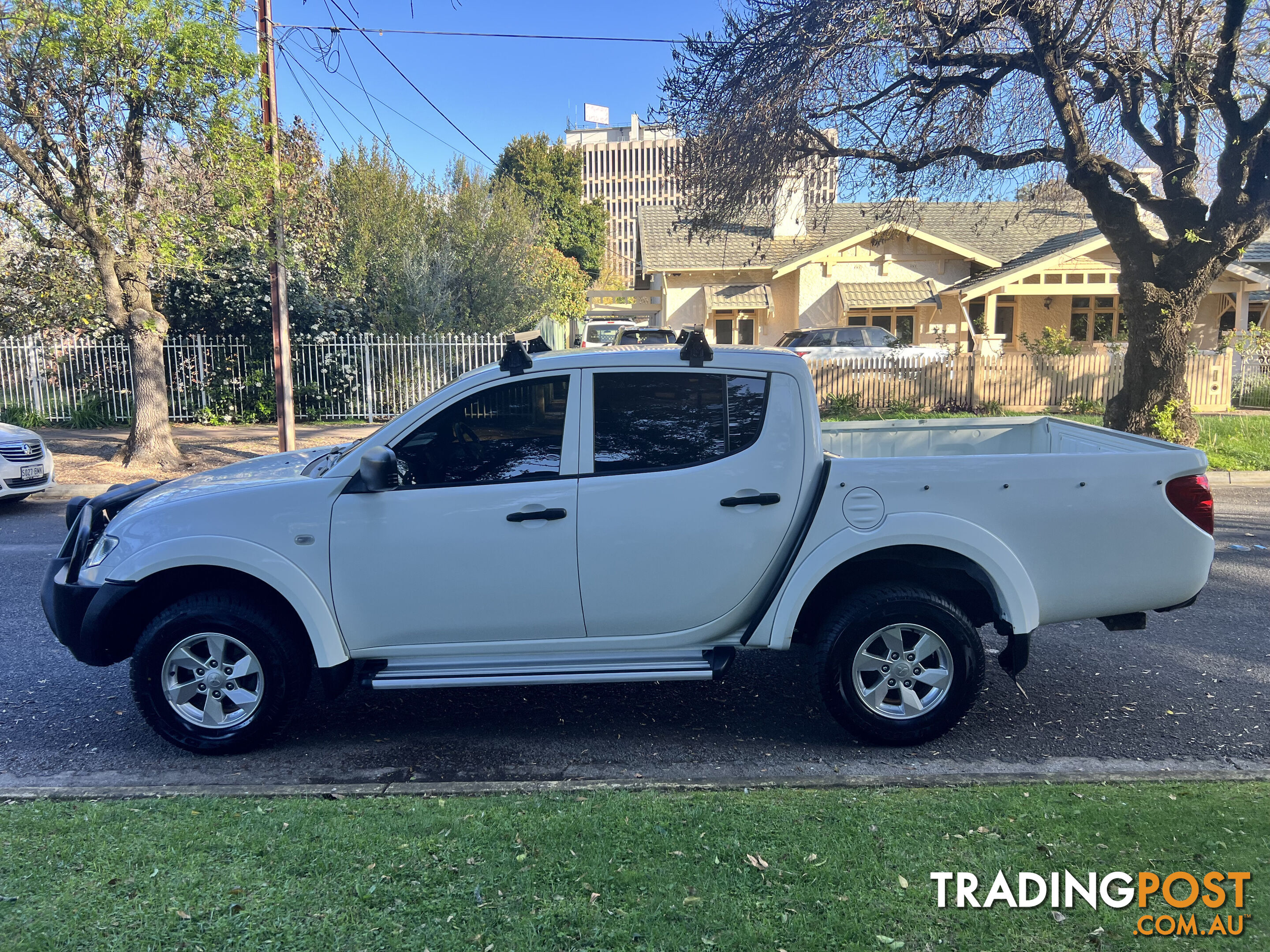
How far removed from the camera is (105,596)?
4188 millimetres

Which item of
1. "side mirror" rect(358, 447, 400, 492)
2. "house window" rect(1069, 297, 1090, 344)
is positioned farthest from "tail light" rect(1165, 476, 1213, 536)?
"house window" rect(1069, 297, 1090, 344)

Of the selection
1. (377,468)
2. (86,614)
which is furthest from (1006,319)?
(86,614)

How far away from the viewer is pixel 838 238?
29609 mm

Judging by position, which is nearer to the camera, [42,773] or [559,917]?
[559,917]

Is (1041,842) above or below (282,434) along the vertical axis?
below

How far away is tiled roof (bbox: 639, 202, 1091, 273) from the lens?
29.5 m

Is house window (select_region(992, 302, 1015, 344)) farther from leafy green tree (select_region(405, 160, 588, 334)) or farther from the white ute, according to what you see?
the white ute

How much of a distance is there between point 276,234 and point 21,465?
4.56 m

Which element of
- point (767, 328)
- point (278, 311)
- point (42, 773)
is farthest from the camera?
point (767, 328)

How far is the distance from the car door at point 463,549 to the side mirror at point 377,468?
4.4 inches

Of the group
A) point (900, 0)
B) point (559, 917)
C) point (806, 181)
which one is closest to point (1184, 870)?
point (559, 917)

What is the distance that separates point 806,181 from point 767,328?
15778mm

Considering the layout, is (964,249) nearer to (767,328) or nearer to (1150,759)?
(767,328)

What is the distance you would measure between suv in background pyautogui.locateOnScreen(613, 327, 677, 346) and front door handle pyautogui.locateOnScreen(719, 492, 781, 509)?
51.6 ft
